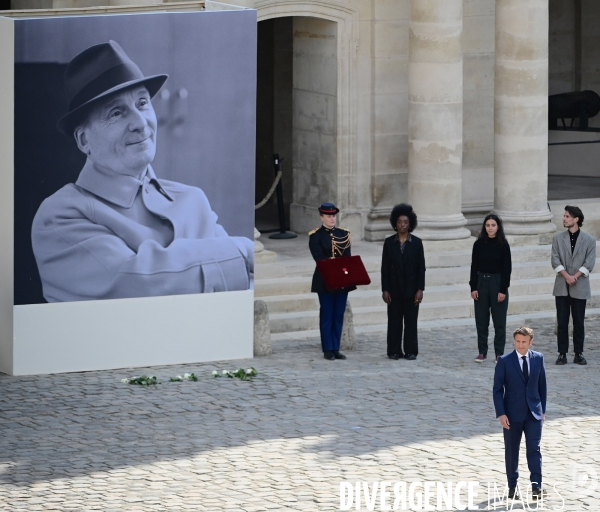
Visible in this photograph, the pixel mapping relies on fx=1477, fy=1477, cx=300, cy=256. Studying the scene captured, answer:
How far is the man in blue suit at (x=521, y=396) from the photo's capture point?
1118 cm

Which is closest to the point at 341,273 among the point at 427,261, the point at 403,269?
the point at 403,269

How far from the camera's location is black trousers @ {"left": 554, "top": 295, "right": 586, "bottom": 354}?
16344 millimetres

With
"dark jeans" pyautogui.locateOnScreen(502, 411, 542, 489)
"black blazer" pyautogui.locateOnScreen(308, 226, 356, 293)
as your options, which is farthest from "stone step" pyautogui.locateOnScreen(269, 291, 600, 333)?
"dark jeans" pyautogui.locateOnScreen(502, 411, 542, 489)

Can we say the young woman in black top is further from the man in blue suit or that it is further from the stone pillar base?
the man in blue suit

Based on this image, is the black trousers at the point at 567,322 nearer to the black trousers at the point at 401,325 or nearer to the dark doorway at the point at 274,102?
the black trousers at the point at 401,325

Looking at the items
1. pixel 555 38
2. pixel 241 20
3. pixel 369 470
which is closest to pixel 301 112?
pixel 241 20

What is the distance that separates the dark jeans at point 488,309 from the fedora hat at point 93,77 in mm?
4460

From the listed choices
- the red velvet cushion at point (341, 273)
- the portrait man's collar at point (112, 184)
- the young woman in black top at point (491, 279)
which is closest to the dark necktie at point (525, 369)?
the young woman in black top at point (491, 279)

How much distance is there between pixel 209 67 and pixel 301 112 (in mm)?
6724

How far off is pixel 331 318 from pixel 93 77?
377cm

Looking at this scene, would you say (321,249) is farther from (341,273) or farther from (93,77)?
(93,77)

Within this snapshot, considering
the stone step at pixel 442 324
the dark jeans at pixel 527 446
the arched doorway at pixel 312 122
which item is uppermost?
the arched doorway at pixel 312 122

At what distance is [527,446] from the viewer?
11297mm

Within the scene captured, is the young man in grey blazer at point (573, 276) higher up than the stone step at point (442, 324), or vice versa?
the young man in grey blazer at point (573, 276)
